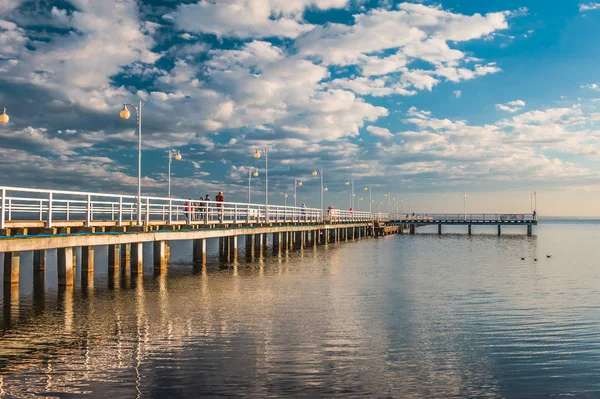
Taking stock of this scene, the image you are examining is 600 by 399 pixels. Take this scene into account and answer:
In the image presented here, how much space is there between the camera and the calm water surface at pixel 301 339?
29.4 feet

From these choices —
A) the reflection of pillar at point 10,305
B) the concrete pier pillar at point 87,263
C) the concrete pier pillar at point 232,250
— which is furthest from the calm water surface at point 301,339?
the concrete pier pillar at point 232,250

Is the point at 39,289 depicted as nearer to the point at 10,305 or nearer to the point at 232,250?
the point at 10,305

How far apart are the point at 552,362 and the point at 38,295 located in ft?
53.6

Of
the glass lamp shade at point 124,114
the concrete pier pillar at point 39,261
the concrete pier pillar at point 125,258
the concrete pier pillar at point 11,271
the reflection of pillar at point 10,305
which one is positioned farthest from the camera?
the concrete pier pillar at point 125,258

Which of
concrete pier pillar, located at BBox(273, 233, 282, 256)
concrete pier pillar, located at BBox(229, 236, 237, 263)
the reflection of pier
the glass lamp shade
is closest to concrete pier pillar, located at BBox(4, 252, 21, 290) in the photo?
the reflection of pier

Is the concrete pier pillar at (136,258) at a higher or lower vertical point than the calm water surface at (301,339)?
higher

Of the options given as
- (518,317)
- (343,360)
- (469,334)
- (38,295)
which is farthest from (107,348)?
(518,317)

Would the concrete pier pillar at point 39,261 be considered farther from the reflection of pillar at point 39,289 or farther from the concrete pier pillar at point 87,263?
the concrete pier pillar at point 87,263

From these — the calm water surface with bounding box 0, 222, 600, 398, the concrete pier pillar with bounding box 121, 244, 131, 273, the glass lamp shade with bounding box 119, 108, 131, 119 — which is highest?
the glass lamp shade with bounding box 119, 108, 131, 119

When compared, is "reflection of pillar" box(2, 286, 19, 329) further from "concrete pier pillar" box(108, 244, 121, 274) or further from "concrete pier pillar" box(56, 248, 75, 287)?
"concrete pier pillar" box(108, 244, 121, 274)

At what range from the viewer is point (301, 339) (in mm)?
12281

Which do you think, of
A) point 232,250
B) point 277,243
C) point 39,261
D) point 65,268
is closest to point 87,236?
point 65,268

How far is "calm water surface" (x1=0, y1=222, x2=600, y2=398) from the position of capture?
8.96 metres

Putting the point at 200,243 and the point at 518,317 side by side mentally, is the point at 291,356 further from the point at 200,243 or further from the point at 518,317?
the point at 200,243
